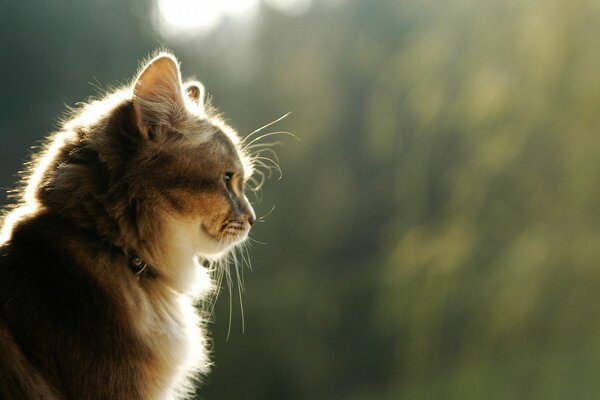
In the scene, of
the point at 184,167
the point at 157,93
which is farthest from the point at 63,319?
the point at 157,93

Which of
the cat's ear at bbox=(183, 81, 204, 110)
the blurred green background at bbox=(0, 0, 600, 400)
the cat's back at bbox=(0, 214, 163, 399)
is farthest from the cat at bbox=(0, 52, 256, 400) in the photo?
the blurred green background at bbox=(0, 0, 600, 400)

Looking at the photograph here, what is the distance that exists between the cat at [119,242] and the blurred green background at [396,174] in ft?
3.66

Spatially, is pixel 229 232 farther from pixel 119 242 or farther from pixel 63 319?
pixel 63 319

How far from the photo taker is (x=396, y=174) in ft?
12.1

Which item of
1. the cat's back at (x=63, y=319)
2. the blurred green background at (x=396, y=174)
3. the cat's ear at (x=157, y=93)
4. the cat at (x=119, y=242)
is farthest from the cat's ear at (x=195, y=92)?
the blurred green background at (x=396, y=174)

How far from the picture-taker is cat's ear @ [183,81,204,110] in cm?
168

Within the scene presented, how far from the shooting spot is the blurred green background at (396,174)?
2994 mm

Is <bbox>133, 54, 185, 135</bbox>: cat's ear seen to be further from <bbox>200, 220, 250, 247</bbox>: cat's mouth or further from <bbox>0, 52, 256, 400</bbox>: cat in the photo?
<bbox>200, 220, 250, 247</bbox>: cat's mouth

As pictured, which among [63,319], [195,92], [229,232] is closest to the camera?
[63,319]

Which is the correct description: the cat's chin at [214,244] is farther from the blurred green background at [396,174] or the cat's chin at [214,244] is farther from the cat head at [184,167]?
the blurred green background at [396,174]

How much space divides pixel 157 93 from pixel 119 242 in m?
0.32

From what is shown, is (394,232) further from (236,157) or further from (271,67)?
(236,157)

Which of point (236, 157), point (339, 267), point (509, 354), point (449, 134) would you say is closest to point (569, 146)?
point (449, 134)

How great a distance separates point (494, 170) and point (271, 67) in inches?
69.7
